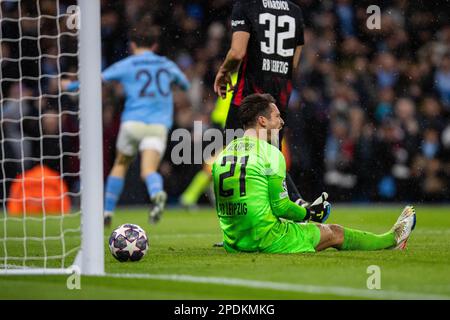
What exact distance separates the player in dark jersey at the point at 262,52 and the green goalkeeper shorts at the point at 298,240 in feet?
2.71

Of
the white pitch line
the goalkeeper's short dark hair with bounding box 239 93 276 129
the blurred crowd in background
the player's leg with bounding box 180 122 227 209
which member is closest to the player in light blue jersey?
the player's leg with bounding box 180 122 227 209

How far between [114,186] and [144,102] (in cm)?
126

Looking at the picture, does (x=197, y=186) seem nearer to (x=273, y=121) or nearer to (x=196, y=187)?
(x=196, y=187)

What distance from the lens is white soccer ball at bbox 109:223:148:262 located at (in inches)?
275

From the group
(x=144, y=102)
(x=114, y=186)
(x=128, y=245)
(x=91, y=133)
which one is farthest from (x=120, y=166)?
(x=91, y=133)

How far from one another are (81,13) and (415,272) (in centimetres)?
261

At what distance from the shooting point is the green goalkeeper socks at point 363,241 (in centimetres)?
732

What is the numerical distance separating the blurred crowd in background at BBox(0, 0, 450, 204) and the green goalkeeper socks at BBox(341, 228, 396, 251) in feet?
28.3

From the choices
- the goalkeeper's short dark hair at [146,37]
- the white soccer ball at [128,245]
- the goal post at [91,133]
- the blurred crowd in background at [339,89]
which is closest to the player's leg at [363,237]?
the white soccer ball at [128,245]

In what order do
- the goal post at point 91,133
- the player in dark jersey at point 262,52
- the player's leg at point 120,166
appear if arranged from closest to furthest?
1. the goal post at point 91,133
2. the player in dark jersey at point 262,52
3. the player's leg at point 120,166

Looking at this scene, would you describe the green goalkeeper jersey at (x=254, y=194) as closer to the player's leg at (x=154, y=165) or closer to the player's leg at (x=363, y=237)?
the player's leg at (x=363, y=237)

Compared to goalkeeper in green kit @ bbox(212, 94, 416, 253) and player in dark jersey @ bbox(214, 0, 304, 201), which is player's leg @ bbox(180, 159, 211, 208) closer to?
player in dark jersey @ bbox(214, 0, 304, 201)
